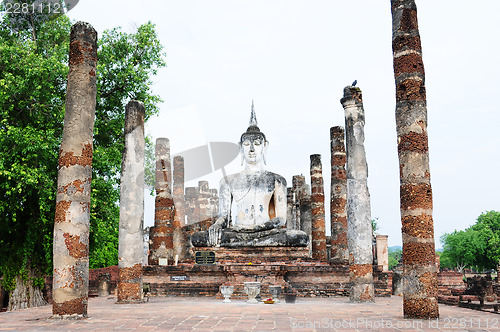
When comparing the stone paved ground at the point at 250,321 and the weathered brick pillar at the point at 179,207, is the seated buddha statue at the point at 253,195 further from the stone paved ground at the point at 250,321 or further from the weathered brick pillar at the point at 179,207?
the stone paved ground at the point at 250,321

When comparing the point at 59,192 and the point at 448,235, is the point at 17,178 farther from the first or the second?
the point at 448,235

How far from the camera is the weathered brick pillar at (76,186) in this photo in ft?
25.0

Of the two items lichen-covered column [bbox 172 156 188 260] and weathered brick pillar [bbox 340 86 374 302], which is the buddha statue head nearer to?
lichen-covered column [bbox 172 156 188 260]

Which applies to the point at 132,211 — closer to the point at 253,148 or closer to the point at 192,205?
the point at 253,148

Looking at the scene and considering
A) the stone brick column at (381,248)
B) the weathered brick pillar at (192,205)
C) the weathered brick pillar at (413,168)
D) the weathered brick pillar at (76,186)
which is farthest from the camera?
the weathered brick pillar at (192,205)

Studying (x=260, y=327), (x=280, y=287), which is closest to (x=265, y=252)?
(x=280, y=287)

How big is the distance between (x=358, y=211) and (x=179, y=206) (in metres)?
12.0

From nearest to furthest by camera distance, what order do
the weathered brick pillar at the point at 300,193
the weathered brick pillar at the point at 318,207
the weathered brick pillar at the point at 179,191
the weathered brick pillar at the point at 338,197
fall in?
the weathered brick pillar at the point at 338,197
the weathered brick pillar at the point at 318,207
the weathered brick pillar at the point at 179,191
the weathered brick pillar at the point at 300,193

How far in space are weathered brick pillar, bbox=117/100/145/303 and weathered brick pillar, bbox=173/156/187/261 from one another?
409 inches

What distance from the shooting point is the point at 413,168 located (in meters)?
7.51

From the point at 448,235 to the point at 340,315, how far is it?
4595 centimetres

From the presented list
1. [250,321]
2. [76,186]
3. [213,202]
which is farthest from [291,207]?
[250,321]

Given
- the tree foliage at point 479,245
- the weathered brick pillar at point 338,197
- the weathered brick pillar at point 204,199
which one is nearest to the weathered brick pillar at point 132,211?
the weathered brick pillar at point 338,197

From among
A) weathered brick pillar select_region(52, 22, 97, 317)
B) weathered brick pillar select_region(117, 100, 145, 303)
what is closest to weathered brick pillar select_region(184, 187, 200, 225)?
weathered brick pillar select_region(117, 100, 145, 303)
